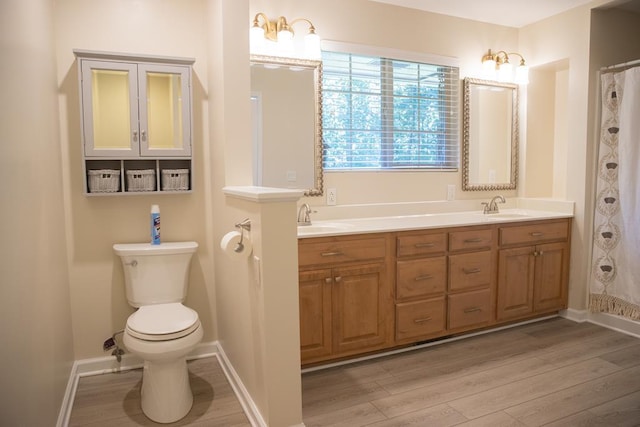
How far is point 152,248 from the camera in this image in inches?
97.5

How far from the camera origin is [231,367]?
2.49 meters

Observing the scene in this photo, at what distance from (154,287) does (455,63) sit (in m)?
2.75

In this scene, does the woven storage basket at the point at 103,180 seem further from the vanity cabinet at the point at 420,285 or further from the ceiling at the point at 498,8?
the ceiling at the point at 498,8

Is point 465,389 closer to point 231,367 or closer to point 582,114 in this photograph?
point 231,367

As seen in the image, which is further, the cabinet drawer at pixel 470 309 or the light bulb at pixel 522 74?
the light bulb at pixel 522 74

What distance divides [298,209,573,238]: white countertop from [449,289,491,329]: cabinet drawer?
19.5 inches

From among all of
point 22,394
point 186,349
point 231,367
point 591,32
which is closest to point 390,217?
point 231,367

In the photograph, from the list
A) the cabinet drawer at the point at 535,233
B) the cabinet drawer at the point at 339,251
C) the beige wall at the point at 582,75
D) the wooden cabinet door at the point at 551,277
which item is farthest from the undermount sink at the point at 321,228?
the beige wall at the point at 582,75

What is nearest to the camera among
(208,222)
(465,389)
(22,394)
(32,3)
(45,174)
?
(22,394)

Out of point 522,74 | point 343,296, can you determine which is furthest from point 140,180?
point 522,74

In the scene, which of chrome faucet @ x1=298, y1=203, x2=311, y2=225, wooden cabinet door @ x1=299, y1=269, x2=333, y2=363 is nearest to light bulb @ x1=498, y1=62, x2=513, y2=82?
chrome faucet @ x1=298, y1=203, x2=311, y2=225

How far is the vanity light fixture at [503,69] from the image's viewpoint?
3.56 meters

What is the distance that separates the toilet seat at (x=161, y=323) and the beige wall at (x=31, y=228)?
351 mm

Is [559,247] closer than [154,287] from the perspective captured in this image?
No
